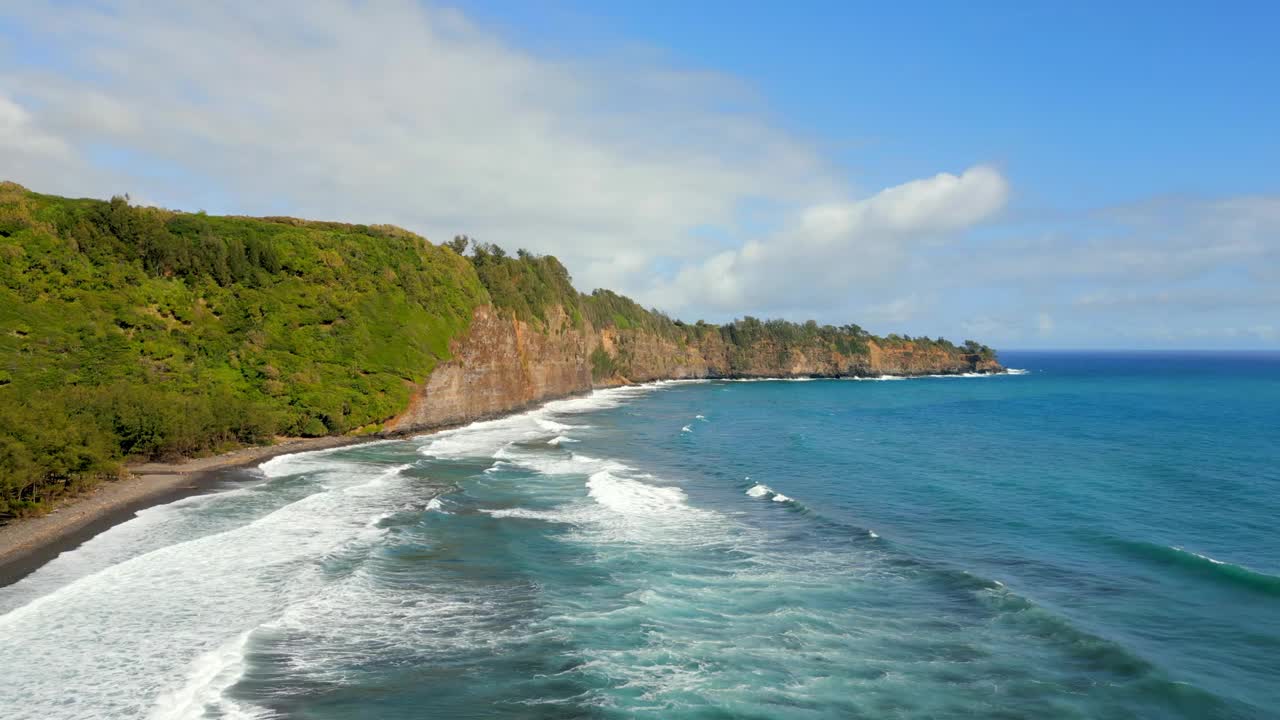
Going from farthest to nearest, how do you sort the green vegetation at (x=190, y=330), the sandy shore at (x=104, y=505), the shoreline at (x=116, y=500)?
the green vegetation at (x=190, y=330) → the shoreline at (x=116, y=500) → the sandy shore at (x=104, y=505)

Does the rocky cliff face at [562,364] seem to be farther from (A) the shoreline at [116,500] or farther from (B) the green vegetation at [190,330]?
(A) the shoreline at [116,500]

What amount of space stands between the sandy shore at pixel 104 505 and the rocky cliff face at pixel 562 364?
53.8 ft

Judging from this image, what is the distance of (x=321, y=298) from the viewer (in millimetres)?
64000

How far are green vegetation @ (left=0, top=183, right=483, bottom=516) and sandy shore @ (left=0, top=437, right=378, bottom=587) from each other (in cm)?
116

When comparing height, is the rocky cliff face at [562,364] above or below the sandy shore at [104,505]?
above

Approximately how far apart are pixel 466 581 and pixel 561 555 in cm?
425

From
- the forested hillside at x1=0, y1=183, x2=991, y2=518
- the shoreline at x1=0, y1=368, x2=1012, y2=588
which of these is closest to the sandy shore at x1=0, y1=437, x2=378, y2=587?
the shoreline at x1=0, y1=368, x2=1012, y2=588

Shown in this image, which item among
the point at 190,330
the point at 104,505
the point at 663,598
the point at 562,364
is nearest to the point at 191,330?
the point at 190,330

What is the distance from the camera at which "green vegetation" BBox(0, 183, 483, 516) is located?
39500 mm

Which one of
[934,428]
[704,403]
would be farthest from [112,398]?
[704,403]

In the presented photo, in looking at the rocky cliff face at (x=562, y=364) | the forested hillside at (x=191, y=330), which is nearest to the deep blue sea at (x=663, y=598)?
the forested hillside at (x=191, y=330)

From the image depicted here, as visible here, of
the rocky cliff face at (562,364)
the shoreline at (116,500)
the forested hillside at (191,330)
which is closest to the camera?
the shoreline at (116,500)

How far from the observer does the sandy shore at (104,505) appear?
80.2 feet

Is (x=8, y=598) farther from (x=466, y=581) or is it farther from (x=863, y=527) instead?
(x=863, y=527)
